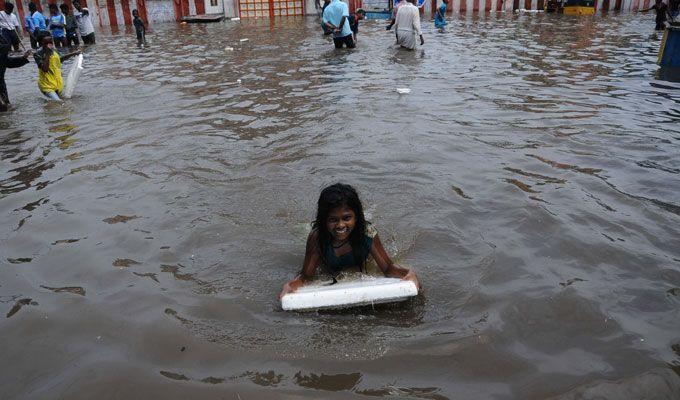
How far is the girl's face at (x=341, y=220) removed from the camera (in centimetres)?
338

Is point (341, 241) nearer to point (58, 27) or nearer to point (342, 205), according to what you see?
point (342, 205)

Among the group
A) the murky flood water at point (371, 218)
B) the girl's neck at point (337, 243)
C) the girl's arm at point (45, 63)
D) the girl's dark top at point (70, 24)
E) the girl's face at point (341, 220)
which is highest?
the girl's dark top at point (70, 24)

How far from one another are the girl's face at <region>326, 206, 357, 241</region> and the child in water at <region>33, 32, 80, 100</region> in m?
8.24

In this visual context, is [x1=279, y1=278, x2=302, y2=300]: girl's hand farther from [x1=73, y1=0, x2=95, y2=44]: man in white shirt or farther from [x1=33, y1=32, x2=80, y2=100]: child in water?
[x1=73, y1=0, x2=95, y2=44]: man in white shirt

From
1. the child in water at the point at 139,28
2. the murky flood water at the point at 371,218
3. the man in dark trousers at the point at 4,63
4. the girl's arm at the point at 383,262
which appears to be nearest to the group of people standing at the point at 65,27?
the child in water at the point at 139,28

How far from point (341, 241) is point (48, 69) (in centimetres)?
815

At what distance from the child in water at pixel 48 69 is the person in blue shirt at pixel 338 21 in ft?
23.4

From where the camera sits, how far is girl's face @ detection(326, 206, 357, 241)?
11.1 ft

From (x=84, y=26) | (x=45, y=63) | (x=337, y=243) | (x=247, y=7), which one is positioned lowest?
(x=337, y=243)

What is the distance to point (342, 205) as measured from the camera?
11.1 feet

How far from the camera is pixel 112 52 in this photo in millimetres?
16156

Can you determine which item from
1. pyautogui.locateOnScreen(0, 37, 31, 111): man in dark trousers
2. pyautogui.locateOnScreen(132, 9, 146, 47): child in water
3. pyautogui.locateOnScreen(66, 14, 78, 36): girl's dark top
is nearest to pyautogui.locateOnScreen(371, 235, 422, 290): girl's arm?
pyautogui.locateOnScreen(0, 37, 31, 111): man in dark trousers

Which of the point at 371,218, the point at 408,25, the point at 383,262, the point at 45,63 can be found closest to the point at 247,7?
the point at 408,25

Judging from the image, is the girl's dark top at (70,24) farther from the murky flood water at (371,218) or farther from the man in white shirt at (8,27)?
the murky flood water at (371,218)
